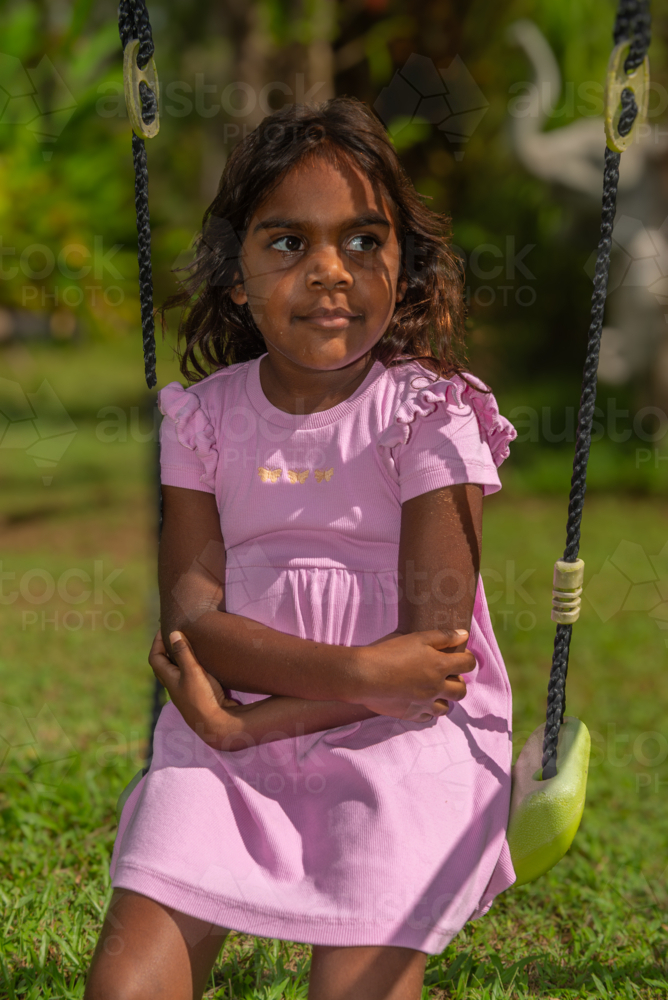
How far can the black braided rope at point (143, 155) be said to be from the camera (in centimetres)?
169

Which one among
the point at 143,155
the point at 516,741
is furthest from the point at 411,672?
the point at 516,741

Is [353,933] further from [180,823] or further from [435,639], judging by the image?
[435,639]

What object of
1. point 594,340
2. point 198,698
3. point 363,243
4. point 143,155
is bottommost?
point 198,698

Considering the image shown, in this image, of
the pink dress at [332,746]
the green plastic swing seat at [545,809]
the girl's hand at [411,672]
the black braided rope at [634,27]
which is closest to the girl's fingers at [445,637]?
the girl's hand at [411,672]

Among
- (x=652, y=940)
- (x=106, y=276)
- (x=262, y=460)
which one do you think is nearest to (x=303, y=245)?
(x=262, y=460)

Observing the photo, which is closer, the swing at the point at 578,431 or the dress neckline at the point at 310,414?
the swing at the point at 578,431

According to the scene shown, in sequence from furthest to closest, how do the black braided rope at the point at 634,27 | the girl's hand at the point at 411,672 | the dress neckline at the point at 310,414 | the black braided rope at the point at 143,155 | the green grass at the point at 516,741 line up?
the green grass at the point at 516,741, the dress neckline at the point at 310,414, the black braided rope at the point at 143,155, the girl's hand at the point at 411,672, the black braided rope at the point at 634,27

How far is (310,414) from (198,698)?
521mm

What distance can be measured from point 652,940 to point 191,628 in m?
1.38

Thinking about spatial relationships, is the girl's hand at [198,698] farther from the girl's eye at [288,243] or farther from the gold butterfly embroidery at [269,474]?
the girl's eye at [288,243]

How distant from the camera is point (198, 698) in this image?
5.56 feet

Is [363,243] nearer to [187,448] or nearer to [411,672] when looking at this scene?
[187,448]

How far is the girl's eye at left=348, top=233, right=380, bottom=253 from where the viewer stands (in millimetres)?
A: 1734

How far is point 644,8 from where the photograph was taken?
1.50m
